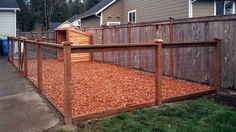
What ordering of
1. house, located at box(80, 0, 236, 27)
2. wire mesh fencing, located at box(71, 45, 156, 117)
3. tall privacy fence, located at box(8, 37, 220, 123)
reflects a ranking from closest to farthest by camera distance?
tall privacy fence, located at box(8, 37, 220, 123) → wire mesh fencing, located at box(71, 45, 156, 117) → house, located at box(80, 0, 236, 27)

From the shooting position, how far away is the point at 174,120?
215 inches

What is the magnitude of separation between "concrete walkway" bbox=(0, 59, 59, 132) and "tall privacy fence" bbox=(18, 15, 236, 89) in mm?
4105

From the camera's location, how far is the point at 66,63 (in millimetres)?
5332

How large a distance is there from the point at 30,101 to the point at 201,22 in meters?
4.66

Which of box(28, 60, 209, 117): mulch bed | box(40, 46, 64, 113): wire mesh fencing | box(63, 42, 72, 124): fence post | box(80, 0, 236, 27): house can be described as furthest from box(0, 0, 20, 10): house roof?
box(63, 42, 72, 124): fence post

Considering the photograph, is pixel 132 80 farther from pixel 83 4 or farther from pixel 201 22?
pixel 83 4

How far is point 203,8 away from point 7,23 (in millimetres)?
11388

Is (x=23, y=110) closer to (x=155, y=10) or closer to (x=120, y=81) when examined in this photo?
(x=120, y=81)

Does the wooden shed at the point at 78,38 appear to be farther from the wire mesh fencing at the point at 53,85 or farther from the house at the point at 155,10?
the house at the point at 155,10

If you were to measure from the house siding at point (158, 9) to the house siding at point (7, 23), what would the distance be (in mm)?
7661

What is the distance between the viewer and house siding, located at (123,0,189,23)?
53.5ft

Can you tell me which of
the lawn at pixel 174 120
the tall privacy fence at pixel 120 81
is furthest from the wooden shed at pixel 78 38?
the lawn at pixel 174 120

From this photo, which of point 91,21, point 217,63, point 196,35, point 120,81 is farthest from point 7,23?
point 217,63

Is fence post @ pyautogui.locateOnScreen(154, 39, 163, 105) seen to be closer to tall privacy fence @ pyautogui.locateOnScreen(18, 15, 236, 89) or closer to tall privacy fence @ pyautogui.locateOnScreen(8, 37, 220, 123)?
tall privacy fence @ pyautogui.locateOnScreen(8, 37, 220, 123)
